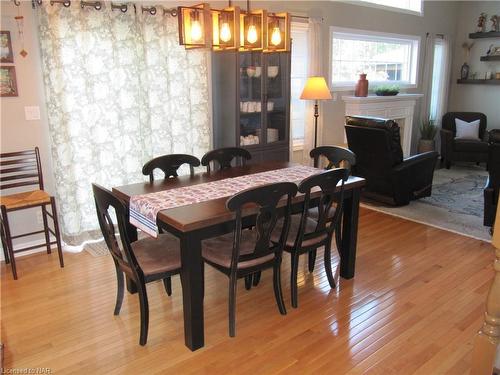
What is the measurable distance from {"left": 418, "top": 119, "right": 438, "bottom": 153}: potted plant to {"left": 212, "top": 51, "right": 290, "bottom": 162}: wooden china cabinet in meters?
3.68

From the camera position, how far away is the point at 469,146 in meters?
6.69

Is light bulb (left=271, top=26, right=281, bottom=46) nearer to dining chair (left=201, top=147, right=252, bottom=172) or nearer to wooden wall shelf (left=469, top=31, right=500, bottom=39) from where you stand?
dining chair (left=201, top=147, right=252, bottom=172)

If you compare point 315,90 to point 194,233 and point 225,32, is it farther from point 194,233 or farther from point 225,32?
point 194,233

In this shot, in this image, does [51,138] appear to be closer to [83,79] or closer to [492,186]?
[83,79]

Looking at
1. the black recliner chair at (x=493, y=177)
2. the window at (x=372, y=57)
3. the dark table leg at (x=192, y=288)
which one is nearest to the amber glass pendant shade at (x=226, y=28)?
the dark table leg at (x=192, y=288)

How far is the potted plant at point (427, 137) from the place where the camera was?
289 inches

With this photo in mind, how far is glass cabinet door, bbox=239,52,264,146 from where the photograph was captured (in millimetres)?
4363

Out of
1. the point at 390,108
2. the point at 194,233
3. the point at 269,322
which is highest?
the point at 390,108

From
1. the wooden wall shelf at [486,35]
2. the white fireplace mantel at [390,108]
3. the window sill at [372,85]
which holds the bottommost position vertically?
the white fireplace mantel at [390,108]

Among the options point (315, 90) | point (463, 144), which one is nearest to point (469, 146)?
point (463, 144)

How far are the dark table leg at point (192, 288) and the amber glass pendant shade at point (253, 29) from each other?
4.10 ft

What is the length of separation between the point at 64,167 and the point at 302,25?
3.25 meters

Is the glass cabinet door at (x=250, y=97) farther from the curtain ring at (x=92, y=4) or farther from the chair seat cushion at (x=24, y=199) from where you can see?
the chair seat cushion at (x=24, y=199)

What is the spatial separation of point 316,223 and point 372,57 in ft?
14.4
